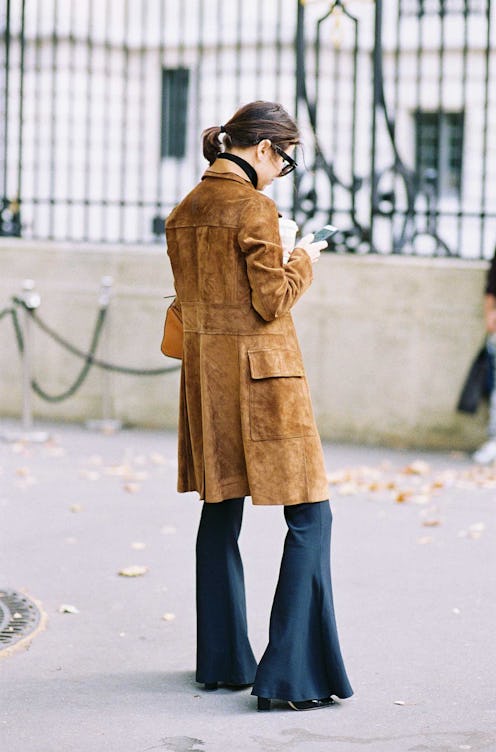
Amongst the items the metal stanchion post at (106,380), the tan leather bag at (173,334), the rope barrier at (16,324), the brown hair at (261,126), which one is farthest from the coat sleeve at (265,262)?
the metal stanchion post at (106,380)

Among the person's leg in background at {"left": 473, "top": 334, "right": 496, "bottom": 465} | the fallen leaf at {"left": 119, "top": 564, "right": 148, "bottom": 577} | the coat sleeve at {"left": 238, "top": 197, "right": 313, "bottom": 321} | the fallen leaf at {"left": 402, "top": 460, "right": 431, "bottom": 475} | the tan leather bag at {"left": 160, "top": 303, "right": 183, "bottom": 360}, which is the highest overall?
the coat sleeve at {"left": 238, "top": 197, "right": 313, "bottom": 321}

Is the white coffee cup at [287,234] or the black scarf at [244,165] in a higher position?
the black scarf at [244,165]

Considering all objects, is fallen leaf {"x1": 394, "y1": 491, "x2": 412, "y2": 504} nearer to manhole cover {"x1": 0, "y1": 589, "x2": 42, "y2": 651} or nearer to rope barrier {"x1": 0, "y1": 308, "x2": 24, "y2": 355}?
manhole cover {"x1": 0, "y1": 589, "x2": 42, "y2": 651}

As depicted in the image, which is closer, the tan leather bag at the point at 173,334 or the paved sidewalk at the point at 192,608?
the paved sidewalk at the point at 192,608

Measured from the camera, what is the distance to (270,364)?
4.29 meters

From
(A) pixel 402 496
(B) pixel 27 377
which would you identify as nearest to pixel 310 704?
(A) pixel 402 496

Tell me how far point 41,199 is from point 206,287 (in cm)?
719

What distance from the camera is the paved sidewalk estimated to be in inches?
163

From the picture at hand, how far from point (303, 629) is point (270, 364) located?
0.87 m

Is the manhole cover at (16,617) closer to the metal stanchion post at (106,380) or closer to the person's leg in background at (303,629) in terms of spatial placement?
the person's leg in background at (303,629)

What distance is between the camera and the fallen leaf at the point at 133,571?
618 cm

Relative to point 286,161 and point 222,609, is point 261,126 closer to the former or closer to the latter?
point 286,161

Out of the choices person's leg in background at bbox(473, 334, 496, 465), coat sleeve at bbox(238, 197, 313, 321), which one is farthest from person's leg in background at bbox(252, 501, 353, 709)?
person's leg in background at bbox(473, 334, 496, 465)

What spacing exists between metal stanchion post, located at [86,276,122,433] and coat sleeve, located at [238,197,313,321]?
6501mm
